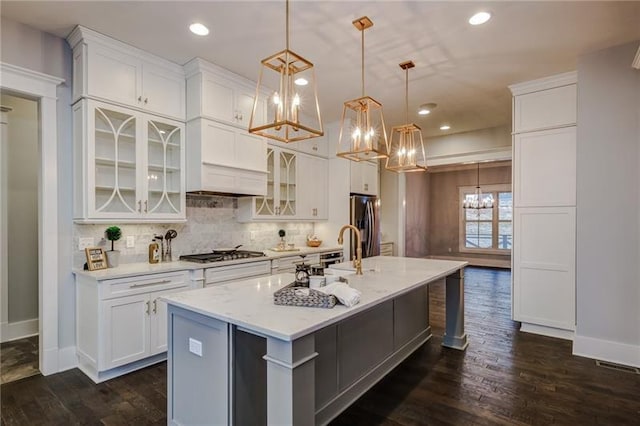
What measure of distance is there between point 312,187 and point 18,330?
3875mm

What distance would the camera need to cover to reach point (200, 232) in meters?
3.95

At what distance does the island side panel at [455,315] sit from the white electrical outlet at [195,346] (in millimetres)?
2536

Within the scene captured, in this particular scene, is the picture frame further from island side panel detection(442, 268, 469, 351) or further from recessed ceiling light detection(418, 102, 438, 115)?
recessed ceiling light detection(418, 102, 438, 115)

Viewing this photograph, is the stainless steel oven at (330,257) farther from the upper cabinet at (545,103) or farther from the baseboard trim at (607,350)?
the baseboard trim at (607,350)

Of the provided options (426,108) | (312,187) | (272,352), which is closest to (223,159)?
(312,187)

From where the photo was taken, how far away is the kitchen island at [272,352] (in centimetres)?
147

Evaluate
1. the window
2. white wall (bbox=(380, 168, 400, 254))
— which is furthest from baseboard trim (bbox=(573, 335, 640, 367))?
the window

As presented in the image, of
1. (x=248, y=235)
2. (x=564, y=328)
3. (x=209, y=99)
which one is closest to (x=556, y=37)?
(x=564, y=328)

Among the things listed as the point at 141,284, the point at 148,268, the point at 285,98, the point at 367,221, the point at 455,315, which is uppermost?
the point at 285,98

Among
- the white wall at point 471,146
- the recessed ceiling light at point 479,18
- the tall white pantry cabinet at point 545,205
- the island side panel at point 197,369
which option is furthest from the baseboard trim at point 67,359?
the white wall at point 471,146

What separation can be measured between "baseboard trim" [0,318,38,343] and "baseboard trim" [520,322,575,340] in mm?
5589

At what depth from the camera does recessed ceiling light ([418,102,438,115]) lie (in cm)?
464

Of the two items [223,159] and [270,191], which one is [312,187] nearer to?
[270,191]

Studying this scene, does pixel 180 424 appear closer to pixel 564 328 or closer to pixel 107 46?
pixel 107 46
